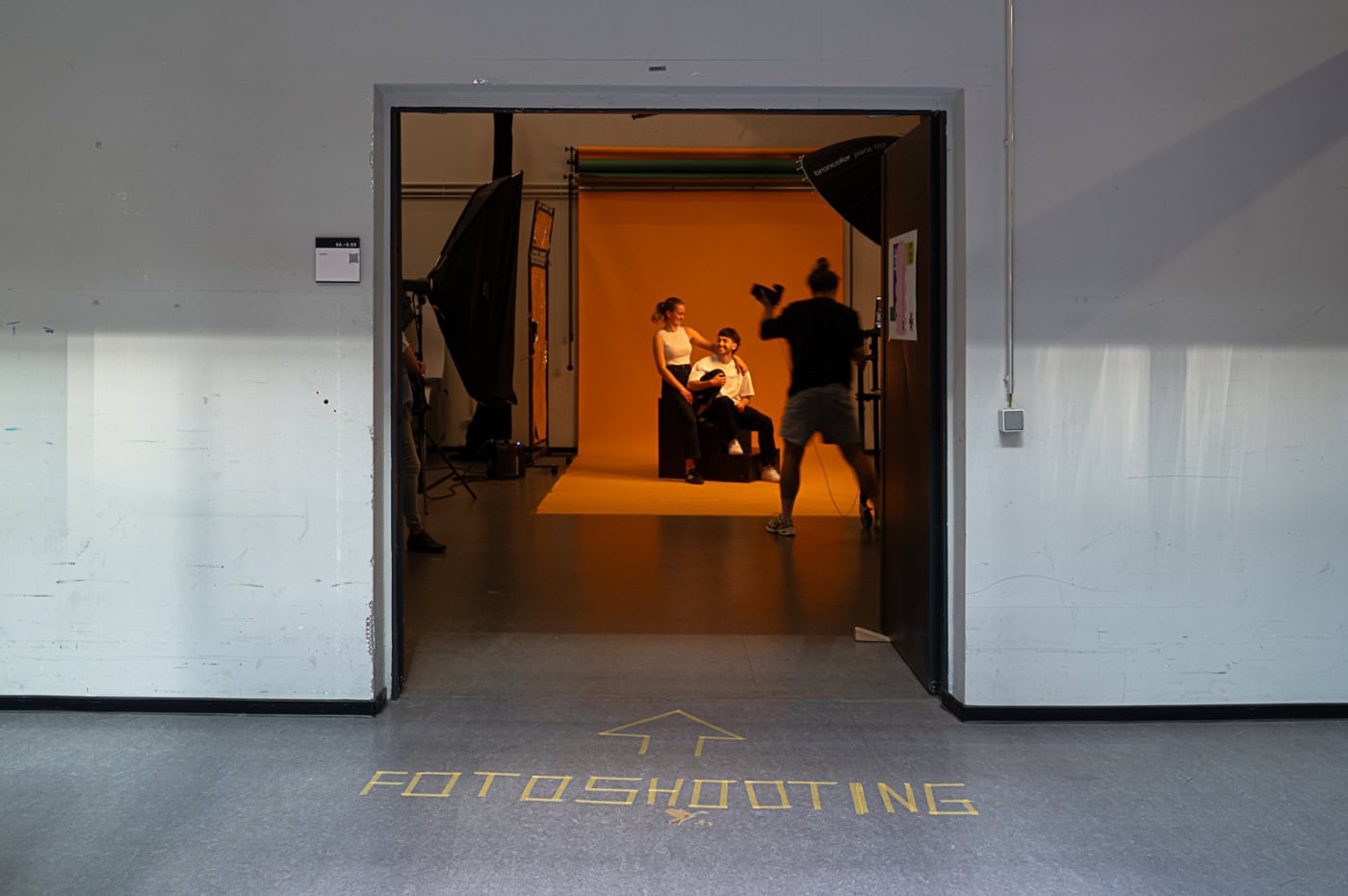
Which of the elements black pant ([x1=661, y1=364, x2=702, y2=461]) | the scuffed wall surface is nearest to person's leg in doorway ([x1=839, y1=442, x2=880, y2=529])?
the scuffed wall surface

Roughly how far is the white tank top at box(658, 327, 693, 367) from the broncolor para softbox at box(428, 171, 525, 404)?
2.86m

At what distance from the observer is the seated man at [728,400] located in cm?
984

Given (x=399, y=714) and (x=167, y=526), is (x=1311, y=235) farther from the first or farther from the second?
(x=167, y=526)

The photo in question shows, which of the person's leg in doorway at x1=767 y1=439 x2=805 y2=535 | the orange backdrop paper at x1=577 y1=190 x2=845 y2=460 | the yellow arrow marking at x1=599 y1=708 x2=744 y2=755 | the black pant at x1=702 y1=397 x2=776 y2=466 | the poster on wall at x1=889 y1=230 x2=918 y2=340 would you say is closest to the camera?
the yellow arrow marking at x1=599 y1=708 x2=744 y2=755

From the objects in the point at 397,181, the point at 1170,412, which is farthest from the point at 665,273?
the point at 1170,412

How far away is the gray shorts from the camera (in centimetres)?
604

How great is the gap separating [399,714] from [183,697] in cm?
69

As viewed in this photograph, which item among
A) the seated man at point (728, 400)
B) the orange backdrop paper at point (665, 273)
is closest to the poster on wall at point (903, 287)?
the seated man at point (728, 400)

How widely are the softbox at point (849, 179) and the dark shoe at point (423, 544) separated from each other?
2.84 meters

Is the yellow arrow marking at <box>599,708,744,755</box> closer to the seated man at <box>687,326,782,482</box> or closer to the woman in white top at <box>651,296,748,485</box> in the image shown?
the woman in white top at <box>651,296,748,485</box>

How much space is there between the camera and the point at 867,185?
5758 millimetres

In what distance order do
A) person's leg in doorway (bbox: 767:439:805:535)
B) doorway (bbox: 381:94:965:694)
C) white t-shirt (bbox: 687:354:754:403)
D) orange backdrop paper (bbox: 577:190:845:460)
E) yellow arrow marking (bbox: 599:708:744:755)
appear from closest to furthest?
yellow arrow marking (bbox: 599:708:744:755), doorway (bbox: 381:94:965:694), person's leg in doorway (bbox: 767:439:805:535), white t-shirt (bbox: 687:354:754:403), orange backdrop paper (bbox: 577:190:845:460)

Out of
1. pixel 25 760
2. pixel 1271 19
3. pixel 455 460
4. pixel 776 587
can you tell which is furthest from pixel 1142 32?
pixel 455 460

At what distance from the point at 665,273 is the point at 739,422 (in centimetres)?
381
